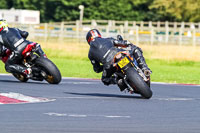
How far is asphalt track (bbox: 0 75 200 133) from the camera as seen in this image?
938cm

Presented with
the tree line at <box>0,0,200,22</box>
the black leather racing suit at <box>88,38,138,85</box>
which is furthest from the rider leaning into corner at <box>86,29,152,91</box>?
the tree line at <box>0,0,200,22</box>

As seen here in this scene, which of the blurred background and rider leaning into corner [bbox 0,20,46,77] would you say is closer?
rider leaning into corner [bbox 0,20,46,77]

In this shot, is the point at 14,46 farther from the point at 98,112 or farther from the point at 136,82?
the point at 98,112

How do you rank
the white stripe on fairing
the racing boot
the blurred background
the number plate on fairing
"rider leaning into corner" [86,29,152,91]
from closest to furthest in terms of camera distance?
the white stripe on fairing, the number plate on fairing, the racing boot, "rider leaning into corner" [86,29,152,91], the blurred background

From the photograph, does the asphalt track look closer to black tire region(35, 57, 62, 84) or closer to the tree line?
black tire region(35, 57, 62, 84)

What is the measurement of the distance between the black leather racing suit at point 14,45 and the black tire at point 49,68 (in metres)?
0.36

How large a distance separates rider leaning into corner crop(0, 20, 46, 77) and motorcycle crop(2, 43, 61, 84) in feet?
0.37

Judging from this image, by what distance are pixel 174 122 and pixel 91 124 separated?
125 cm

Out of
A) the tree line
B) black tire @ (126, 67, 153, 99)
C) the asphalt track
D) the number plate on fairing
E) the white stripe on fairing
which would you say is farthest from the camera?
the tree line

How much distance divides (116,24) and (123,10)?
439 centimetres

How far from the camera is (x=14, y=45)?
1697cm

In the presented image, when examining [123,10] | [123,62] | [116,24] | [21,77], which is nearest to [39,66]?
[21,77]

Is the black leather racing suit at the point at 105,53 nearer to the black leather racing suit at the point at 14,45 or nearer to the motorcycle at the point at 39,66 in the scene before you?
the motorcycle at the point at 39,66

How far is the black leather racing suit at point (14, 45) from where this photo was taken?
55.6ft
